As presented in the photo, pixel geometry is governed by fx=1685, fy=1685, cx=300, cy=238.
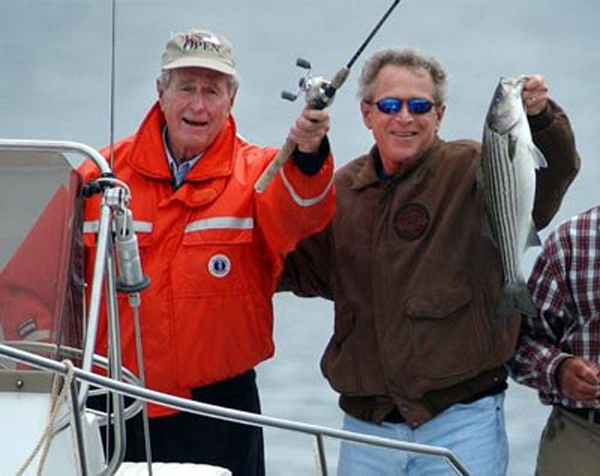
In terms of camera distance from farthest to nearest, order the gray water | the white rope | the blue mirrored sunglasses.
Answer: the gray water, the blue mirrored sunglasses, the white rope

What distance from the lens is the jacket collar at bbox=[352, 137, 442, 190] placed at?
5041mm

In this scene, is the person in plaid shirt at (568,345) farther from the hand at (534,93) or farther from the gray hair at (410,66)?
the gray hair at (410,66)

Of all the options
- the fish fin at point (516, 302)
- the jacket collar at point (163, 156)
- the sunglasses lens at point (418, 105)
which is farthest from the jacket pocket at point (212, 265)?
the fish fin at point (516, 302)

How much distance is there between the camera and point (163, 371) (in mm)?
4789

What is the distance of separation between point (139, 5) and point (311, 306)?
290 cm

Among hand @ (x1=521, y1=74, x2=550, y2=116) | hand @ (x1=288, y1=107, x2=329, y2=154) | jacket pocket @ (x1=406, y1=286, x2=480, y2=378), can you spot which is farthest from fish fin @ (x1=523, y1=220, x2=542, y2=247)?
hand @ (x1=288, y1=107, x2=329, y2=154)

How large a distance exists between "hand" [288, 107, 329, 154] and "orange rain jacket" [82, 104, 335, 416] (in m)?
0.12

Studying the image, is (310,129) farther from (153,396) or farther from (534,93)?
(153,396)

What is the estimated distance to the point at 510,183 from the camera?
4.77 metres

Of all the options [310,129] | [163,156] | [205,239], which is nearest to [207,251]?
[205,239]

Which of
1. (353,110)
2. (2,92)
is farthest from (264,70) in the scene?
(2,92)

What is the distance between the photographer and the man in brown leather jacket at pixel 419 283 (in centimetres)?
491

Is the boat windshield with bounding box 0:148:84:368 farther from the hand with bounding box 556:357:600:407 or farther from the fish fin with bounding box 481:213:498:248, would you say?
the hand with bounding box 556:357:600:407

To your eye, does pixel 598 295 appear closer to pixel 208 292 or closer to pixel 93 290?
pixel 208 292
